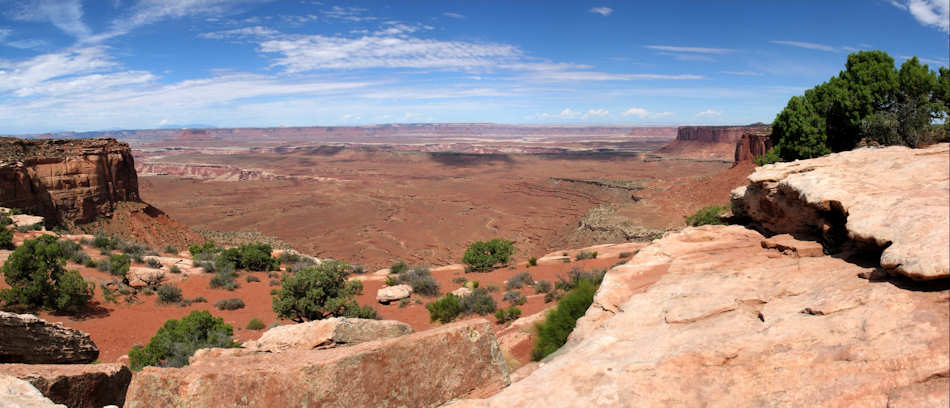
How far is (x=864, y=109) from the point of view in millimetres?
17828

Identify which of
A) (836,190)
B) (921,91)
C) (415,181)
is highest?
(921,91)

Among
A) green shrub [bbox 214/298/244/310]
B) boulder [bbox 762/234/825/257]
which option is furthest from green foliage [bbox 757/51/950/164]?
green shrub [bbox 214/298/244/310]

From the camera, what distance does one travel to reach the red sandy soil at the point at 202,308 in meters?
13.0

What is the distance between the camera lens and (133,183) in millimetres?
37312

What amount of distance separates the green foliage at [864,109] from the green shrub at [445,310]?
15.8m

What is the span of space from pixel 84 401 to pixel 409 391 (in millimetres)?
4597

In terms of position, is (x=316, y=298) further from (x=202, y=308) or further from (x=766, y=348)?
(x=766, y=348)

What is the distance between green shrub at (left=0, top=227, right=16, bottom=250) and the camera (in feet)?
61.7

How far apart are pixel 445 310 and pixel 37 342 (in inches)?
370

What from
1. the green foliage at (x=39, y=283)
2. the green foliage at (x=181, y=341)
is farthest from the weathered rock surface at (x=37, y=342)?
the green foliage at (x=39, y=283)

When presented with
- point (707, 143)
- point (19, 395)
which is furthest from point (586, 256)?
point (707, 143)

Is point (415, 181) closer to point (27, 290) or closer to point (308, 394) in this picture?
point (27, 290)

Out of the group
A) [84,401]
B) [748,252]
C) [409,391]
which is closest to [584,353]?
[409,391]

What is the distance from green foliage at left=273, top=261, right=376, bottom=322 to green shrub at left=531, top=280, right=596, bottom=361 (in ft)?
20.8
